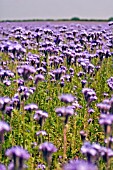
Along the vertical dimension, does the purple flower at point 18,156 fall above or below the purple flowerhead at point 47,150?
above

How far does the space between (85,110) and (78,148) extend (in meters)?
1.06

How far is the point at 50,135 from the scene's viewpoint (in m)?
5.09

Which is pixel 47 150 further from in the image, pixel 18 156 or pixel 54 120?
pixel 54 120

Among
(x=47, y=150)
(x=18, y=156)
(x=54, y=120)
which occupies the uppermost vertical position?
(x=18, y=156)

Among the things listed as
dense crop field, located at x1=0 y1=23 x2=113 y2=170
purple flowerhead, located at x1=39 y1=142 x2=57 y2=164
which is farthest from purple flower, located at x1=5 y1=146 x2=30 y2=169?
purple flowerhead, located at x1=39 y1=142 x2=57 y2=164

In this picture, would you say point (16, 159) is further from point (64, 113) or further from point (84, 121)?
point (84, 121)

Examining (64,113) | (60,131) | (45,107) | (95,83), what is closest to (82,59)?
(95,83)

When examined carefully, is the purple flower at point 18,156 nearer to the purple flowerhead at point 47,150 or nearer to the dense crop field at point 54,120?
the dense crop field at point 54,120

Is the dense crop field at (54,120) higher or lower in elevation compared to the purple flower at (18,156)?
lower

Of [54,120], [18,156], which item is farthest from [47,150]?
[54,120]

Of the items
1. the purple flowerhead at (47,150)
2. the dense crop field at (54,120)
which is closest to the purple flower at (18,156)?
the dense crop field at (54,120)

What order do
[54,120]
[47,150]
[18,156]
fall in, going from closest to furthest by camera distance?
[18,156] → [47,150] → [54,120]

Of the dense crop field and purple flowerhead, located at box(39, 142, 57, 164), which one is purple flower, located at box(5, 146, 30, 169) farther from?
purple flowerhead, located at box(39, 142, 57, 164)

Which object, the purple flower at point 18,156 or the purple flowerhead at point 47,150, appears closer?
the purple flower at point 18,156
